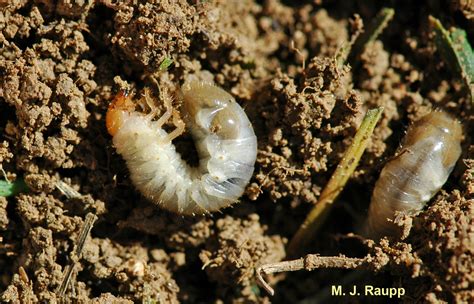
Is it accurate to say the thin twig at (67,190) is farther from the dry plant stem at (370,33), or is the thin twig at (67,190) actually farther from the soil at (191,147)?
the dry plant stem at (370,33)

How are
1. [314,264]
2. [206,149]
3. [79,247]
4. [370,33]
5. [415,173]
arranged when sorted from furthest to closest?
[370,33] → [206,149] → [415,173] → [79,247] → [314,264]

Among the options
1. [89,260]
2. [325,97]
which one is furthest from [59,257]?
[325,97]

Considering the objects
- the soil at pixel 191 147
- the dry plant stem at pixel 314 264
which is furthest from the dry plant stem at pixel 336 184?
the dry plant stem at pixel 314 264

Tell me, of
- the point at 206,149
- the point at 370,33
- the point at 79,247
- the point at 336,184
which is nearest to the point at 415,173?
the point at 336,184

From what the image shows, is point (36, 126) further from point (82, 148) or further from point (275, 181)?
point (275, 181)

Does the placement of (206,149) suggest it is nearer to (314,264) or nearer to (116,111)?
(116,111)

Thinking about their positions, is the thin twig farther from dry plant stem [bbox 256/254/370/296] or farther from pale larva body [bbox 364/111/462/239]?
pale larva body [bbox 364/111/462/239]

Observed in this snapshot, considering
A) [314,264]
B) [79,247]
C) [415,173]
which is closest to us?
[314,264]
